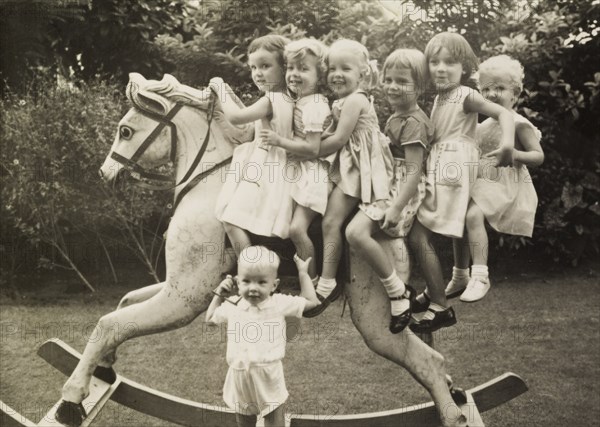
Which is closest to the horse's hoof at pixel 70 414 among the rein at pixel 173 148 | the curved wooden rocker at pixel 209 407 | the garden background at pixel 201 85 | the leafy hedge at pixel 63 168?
the curved wooden rocker at pixel 209 407

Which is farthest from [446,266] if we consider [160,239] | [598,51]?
[160,239]

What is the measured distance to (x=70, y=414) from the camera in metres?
3.39

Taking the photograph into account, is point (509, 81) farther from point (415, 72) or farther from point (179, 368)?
point (179, 368)

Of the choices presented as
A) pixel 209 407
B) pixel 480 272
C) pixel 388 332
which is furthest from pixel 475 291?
pixel 209 407

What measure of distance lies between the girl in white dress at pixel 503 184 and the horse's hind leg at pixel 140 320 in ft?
4.20

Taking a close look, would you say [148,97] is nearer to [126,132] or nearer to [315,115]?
[126,132]

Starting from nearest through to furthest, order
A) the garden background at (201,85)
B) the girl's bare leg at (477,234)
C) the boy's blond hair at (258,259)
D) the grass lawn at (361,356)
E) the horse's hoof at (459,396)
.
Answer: the boy's blond hair at (258,259), the girl's bare leg at (477,234), the horse's hoof at (459,396), the grass lawn at (361,356), the garden background at (201,85)

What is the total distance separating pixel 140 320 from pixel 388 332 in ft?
3.78

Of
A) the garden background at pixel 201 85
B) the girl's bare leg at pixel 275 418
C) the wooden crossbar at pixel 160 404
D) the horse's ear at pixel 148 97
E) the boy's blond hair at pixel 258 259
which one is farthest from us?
the garden background at pixel 201 85

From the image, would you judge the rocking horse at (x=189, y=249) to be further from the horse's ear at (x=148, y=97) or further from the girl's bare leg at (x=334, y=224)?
the girl's bare leg at (x=334, y=224)

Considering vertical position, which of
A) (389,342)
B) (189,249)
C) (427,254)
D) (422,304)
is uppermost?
(189,249)

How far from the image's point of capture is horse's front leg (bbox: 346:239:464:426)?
3.10 m

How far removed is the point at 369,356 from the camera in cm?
671

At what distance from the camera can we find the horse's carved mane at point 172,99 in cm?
319
